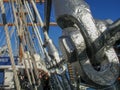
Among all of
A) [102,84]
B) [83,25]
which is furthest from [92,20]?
[102,84]

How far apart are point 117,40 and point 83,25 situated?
8 centimetres

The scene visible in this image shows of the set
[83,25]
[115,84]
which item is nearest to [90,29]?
[83,25]

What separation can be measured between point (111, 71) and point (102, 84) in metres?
0.04

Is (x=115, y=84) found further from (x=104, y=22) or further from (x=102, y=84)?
(x=104, y=22)

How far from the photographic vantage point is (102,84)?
0.53 metres

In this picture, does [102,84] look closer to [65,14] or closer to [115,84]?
[115,84]

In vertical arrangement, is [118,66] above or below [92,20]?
below

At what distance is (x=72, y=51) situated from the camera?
56 centimetres

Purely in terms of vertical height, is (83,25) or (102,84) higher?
(83,25)

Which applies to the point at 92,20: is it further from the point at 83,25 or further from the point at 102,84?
the point at 102,84

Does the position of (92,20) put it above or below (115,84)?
above

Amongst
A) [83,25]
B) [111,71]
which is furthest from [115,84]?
[83,25]

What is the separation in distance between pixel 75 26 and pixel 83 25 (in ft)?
0.12

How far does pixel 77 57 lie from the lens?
56 cm
